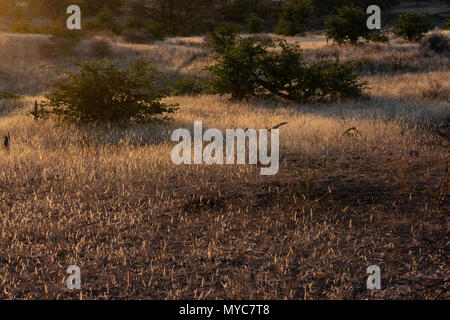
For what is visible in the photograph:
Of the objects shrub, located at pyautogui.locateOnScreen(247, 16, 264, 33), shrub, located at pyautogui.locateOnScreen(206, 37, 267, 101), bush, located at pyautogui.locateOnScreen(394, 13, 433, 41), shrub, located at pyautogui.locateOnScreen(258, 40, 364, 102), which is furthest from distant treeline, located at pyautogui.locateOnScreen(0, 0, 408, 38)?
shrub, located at pyautogui.locateOnScreen(258, 40, 364, 102)

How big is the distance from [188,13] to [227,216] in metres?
49.3

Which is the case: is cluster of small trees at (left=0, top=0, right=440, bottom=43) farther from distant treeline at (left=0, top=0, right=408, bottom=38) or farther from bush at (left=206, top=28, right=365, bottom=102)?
bush at (left=206, top=28, right=365, bottom=102)

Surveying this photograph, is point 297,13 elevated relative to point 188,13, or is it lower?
lower

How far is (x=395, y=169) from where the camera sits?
6.65 m

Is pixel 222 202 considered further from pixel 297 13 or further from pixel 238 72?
pixel 297 13

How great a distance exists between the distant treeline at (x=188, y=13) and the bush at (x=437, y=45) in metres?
20.1

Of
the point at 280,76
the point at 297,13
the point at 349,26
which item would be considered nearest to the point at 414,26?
the point at 349,26

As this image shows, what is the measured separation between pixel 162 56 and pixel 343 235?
69.1 feet

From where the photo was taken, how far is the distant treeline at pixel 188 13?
45.6 meters

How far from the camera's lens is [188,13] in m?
51.4

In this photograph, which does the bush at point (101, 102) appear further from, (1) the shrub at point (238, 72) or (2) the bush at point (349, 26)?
(2) the bush at point (349, 26)

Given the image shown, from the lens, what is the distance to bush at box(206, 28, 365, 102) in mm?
14266

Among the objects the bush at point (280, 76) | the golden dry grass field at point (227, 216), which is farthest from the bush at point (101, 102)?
the bush at point (280, 76)

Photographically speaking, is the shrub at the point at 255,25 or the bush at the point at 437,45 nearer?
the bush at the point at 437,45
